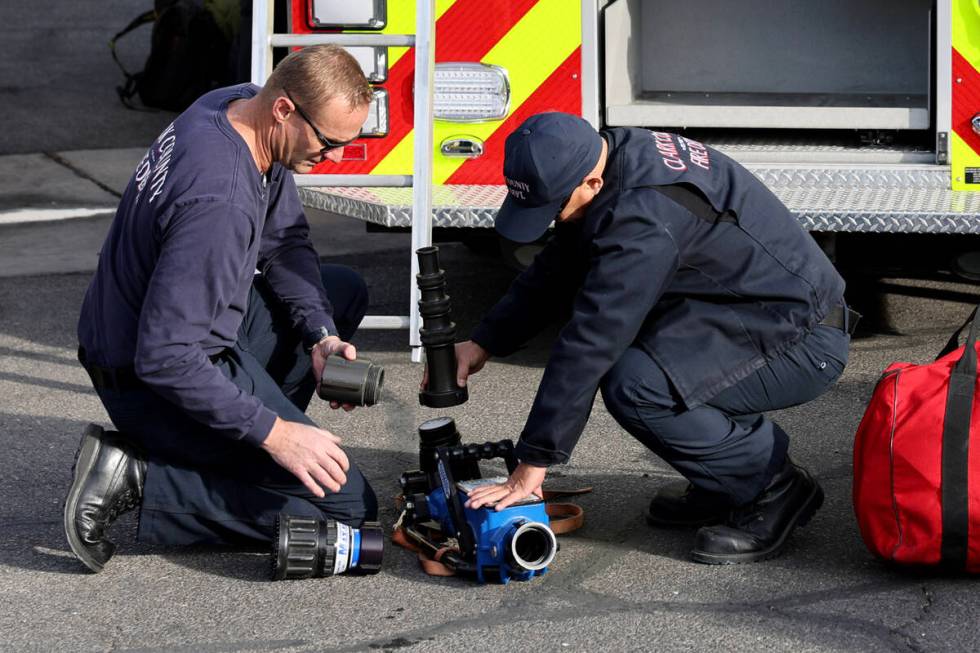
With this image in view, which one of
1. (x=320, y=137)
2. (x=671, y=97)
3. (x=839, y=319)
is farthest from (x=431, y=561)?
(x=671, y=97)

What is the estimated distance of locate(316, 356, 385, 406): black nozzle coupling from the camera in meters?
3.56

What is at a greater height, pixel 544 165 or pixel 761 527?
pixel 544 165

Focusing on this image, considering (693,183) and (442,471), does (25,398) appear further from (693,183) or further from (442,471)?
(693,183)

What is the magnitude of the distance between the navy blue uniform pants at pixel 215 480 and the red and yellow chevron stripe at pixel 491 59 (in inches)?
64.6

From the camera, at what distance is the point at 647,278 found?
3.16 meters

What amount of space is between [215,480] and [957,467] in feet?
5.62

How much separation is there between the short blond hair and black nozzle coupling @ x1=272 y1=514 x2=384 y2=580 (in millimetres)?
973

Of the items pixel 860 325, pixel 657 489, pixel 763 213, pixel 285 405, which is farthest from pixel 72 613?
pixel 860 325

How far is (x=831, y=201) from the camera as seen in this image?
465 centimetres

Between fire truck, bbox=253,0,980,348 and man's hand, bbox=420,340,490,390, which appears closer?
man's hand, bbox=420,340,490,390

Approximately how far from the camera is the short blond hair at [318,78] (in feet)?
10.5

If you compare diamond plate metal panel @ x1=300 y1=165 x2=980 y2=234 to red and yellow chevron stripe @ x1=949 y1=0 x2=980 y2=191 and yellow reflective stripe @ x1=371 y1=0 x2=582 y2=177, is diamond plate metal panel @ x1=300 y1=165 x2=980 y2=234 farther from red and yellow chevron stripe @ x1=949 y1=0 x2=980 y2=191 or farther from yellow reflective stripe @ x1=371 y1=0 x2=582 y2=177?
yellow reflective stripe @ x1=371 y1=0 x2=582 y2=177

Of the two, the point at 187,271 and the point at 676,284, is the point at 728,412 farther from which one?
the point at 187,271

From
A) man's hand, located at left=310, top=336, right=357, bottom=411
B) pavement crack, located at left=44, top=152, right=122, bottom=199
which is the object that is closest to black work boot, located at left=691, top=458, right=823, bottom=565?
man's hand, located at left=310, top=336, right=357, bottom=411
